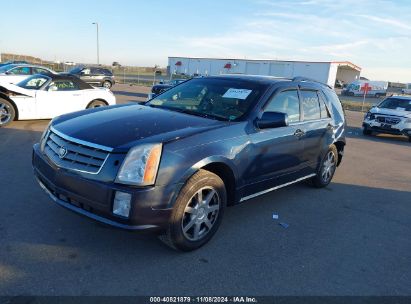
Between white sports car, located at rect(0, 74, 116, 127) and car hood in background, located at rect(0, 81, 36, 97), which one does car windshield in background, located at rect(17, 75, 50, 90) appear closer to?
white sports car, located at rect(0, 74, 116, 127)

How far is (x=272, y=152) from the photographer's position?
4.64m

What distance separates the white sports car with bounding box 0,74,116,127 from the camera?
9.65 m

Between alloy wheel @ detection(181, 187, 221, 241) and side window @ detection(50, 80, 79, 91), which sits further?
side window @ detection(50, 80, 79, 91)

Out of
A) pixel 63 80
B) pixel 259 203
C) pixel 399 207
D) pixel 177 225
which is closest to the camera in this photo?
pixel 177 225

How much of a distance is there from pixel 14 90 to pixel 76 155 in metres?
7.42

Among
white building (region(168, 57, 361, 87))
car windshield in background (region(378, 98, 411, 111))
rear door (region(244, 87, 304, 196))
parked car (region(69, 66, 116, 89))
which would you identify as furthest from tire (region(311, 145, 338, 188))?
white building (region(168, 57, 361, 87))

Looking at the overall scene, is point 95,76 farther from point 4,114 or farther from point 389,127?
point 389,127

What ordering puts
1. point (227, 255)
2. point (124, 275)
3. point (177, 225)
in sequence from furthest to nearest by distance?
point (227, 255) → point (177, 225) → point (124, 275)

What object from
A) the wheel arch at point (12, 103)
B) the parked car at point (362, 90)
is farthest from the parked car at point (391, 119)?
the parked car at point (362, 90)

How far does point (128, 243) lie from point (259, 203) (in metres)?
2.24

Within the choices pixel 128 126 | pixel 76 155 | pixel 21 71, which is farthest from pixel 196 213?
pixel 21 71

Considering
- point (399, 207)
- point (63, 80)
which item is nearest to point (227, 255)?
point (399, 207)

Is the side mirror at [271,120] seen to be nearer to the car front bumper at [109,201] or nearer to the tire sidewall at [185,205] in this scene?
the tire sidewall at [185,205]

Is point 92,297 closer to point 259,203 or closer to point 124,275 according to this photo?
point 124,275
